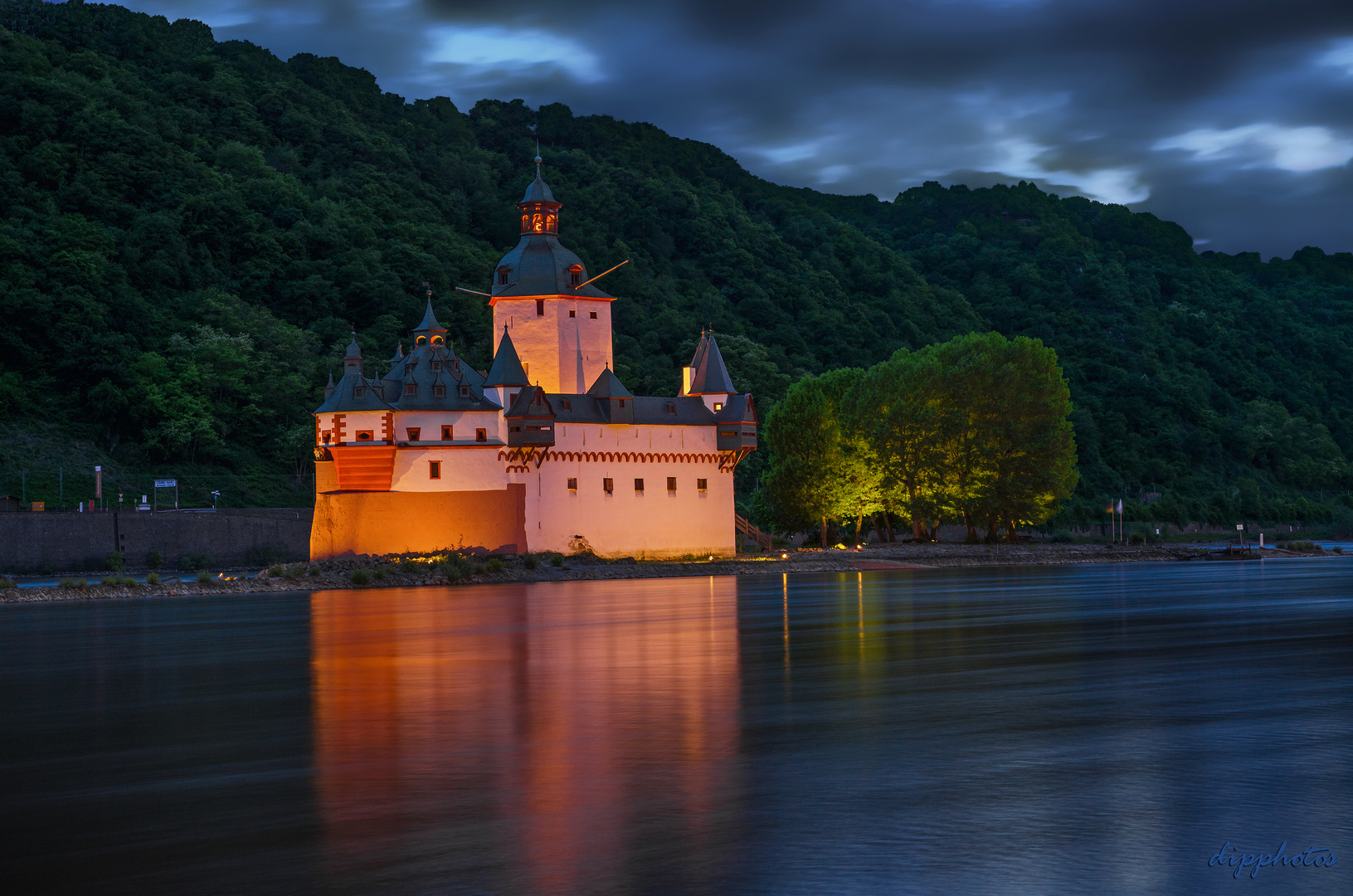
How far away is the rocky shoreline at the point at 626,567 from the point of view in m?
55.2

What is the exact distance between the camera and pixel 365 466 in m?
64.6

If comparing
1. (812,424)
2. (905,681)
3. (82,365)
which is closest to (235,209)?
(82,365)

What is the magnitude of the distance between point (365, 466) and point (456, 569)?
23.2ft

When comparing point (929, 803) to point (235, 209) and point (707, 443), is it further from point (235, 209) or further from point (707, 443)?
point (235, 209)

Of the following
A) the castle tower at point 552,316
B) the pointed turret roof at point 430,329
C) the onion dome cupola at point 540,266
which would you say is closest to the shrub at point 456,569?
the castle tower at point 552,316

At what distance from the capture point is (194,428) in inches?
3337

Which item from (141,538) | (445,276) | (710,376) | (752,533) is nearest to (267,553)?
(141,538)

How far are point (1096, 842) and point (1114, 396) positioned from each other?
397 ft

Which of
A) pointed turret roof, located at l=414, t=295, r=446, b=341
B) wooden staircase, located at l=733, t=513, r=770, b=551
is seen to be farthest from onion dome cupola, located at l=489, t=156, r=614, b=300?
wooden staircase, located at l=733, t=513, r=770, b=551

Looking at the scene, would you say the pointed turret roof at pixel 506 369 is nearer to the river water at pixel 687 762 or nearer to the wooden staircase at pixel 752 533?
the wooden staircase at pixel 752 533

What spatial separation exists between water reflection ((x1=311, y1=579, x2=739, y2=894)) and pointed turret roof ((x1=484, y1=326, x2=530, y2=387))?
37859 mm

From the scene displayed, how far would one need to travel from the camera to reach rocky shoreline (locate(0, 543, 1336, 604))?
55.2 metres

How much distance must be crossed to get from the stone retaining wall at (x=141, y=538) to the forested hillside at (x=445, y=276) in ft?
36.7

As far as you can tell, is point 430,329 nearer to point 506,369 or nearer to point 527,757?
point 506,369
